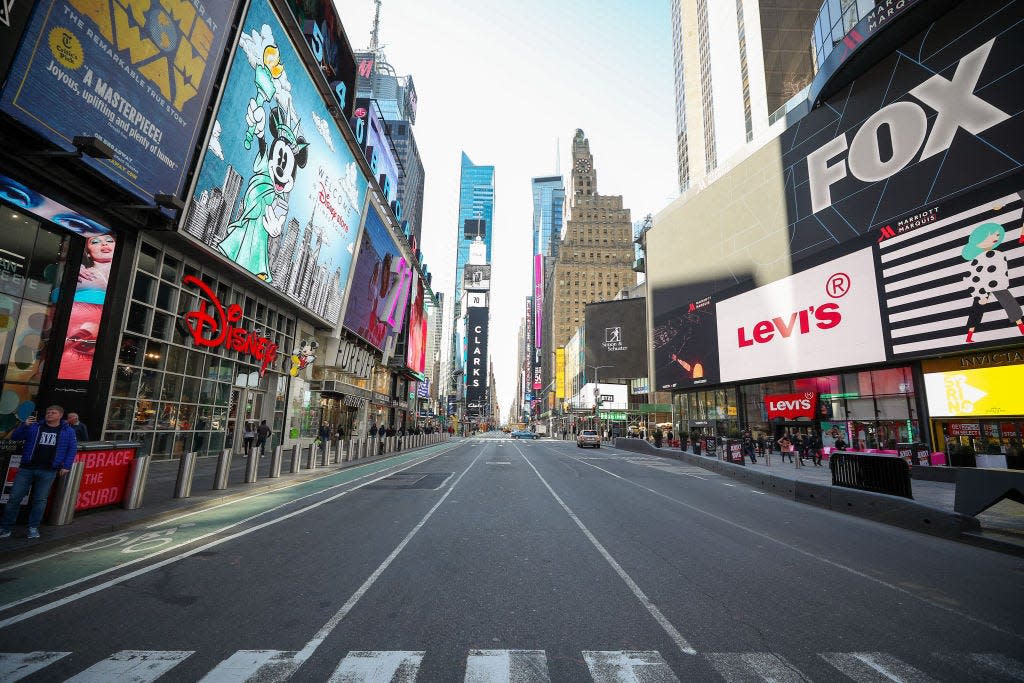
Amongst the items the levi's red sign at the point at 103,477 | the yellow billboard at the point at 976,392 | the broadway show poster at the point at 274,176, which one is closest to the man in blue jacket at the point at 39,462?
the levi's red sign at the point at 103,477

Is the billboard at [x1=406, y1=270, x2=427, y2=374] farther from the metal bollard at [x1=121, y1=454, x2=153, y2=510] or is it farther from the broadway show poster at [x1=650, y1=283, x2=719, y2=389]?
the metal bollard at [x1=121, y1=454, x2=153, y2=510]

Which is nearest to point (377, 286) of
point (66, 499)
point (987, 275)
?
point (66, 499)

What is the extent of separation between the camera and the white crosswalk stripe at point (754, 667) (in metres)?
Result: 3.30

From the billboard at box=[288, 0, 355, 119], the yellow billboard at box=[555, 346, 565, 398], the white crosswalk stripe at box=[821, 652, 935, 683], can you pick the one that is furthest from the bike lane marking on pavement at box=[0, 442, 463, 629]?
the yellow billboard at box=[555, 346, 565, 398]

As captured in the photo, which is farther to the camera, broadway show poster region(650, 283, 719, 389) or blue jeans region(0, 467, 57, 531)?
broadway show poster region(650, 283, 719, 389)

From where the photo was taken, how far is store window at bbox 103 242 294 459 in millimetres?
15250

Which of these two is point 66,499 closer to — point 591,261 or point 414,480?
point 414,480

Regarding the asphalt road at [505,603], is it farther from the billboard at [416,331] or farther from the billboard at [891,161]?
the billboard at [416,331]

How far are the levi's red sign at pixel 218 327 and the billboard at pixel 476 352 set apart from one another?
156613mm

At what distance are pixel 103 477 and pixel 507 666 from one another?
955cm

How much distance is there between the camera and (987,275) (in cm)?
2000

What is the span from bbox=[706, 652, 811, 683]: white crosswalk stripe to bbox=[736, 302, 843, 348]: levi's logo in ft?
103

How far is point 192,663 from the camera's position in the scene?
3357 mm

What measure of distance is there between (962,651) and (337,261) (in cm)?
3005
